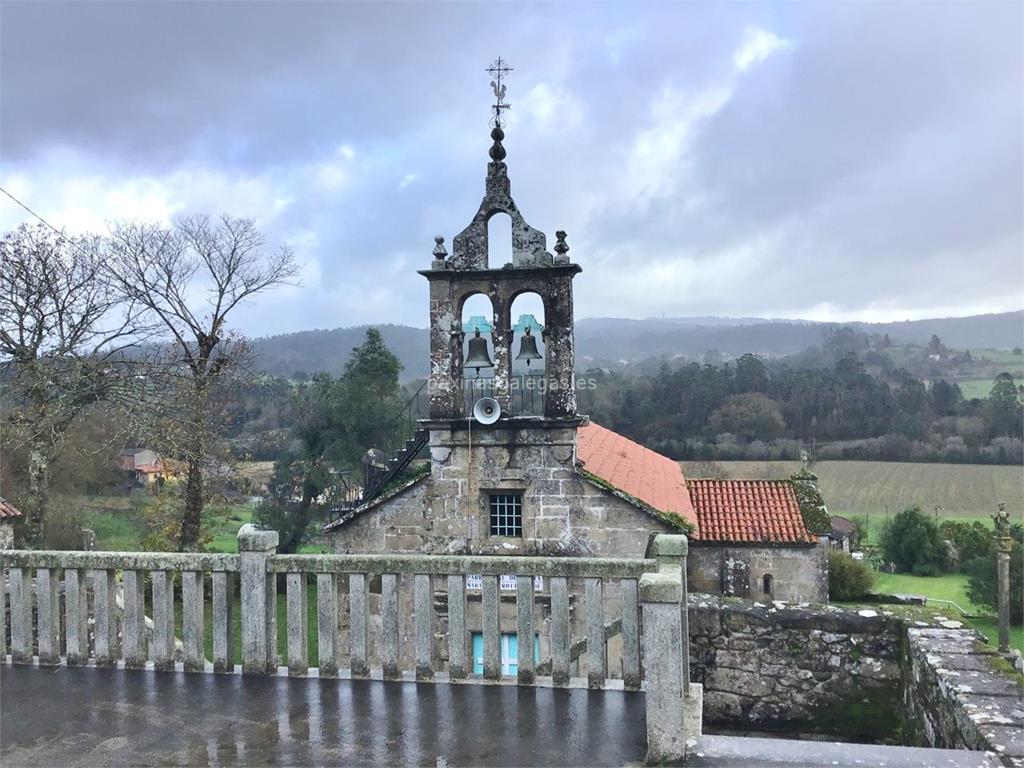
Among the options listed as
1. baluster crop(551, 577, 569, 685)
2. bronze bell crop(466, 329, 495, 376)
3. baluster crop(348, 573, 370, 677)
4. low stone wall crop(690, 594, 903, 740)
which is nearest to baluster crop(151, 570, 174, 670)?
baluster crop(348, 573, 370, 677)

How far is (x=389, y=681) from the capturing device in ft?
16.8

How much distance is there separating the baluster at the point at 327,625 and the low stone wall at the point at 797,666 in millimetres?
3547

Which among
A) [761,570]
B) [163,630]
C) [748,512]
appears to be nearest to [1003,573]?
[761,570]

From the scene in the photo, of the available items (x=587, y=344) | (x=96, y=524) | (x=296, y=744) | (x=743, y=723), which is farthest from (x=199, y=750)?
(x=587, y=344)

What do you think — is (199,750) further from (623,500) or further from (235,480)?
(235,480)

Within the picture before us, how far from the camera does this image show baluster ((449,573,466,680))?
196 inches

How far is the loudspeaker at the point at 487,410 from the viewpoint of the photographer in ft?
38.2

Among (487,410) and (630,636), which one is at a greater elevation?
(487,410)

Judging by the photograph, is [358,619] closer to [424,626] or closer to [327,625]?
[327,625]

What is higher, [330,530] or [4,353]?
[4,353]

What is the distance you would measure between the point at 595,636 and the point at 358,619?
62.3 inches

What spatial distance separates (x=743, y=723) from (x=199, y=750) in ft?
16.1

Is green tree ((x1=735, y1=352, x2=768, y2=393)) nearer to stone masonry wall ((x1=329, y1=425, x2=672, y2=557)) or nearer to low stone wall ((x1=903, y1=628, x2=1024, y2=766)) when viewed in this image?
stone masonry wall ((x1=329, y1=425, x2=672, y2=557))

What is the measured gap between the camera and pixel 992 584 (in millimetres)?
31469
